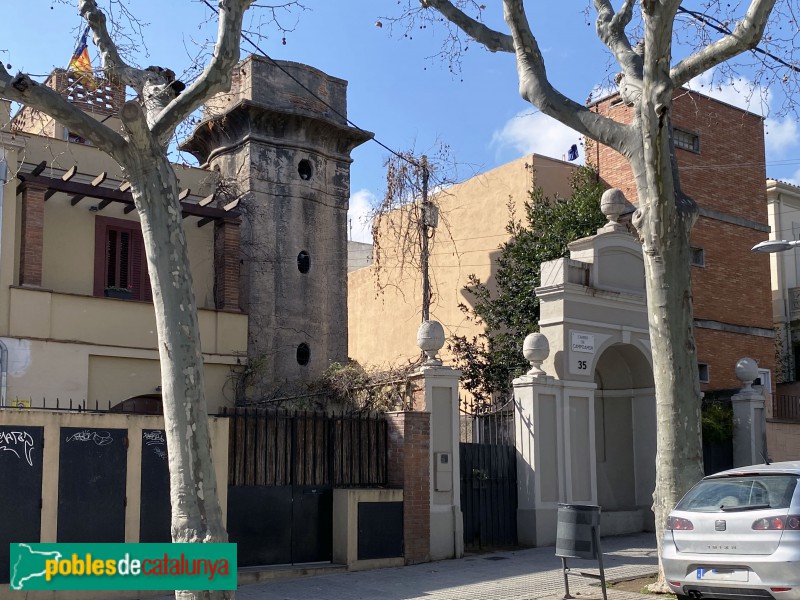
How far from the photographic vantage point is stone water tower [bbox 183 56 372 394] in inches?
865

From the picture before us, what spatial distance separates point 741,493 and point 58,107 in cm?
765

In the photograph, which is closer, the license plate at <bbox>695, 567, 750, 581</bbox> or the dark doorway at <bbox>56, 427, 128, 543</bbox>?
the license plate at <bbox>695, 567, 750, 581</bbox>

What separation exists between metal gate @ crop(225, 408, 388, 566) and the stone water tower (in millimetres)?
6813

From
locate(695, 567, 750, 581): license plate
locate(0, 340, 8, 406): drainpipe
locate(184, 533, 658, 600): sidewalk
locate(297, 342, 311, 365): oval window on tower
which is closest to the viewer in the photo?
locate(695, 567, 750, 581): license plate

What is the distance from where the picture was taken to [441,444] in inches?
594

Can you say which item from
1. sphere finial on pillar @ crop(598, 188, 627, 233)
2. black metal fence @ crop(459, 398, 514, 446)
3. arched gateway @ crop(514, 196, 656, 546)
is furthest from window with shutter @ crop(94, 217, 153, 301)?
sphere finial on pillar @ crop(598, 188, 627, 233)

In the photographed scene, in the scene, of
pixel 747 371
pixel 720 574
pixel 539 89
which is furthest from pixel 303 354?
pixel 720 574

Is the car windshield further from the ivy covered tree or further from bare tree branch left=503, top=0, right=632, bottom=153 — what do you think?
the ivy covered tree

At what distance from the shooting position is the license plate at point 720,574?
9828 millimetres

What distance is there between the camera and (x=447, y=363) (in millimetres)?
24781

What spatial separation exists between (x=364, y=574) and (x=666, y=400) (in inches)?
188

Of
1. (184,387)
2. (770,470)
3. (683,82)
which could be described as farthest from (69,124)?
(770,470)

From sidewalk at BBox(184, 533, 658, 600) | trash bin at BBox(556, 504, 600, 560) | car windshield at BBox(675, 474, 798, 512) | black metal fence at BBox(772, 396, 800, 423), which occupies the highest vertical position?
black metal fence at BBox(772, 396, 800, 423)

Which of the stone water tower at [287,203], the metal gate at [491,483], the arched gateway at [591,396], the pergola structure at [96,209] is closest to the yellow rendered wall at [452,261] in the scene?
the stone water tower at [287,203]
